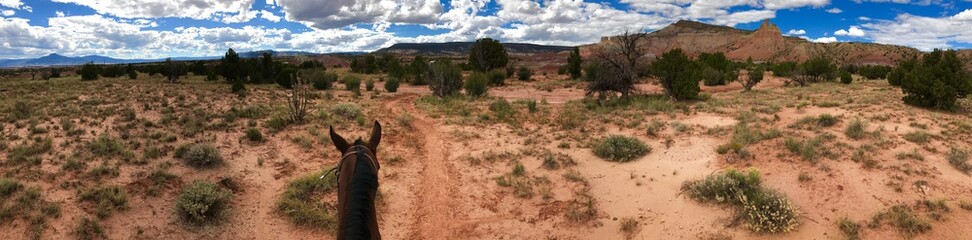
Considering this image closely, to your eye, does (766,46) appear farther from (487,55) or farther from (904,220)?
(904,220)

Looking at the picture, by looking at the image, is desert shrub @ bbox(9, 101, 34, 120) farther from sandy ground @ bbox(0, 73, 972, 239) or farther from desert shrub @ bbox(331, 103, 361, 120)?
desert shrub @ bbox(331, 103, 361, 120)

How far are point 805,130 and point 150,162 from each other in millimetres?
15008

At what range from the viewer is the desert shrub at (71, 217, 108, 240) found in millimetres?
6664

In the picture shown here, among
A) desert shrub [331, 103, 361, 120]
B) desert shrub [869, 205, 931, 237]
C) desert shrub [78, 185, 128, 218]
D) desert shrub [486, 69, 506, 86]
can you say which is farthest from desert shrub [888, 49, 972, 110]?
desert shrub [486, 69, 506, 86]

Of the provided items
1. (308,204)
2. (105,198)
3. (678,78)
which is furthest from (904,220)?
(678,78)

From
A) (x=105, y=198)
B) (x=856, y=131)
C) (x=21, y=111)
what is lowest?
(x=105, y=198)

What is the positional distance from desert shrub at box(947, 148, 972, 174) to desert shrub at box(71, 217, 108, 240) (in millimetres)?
14033

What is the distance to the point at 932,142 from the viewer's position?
10.4 m

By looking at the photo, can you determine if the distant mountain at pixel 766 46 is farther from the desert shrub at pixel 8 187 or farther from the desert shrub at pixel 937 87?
the desert shrub at pixel 8 187

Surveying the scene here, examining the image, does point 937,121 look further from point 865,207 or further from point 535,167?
point 535,167

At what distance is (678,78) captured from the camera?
2103cm

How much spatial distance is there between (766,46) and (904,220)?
333 feet

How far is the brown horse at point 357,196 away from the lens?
216 cm

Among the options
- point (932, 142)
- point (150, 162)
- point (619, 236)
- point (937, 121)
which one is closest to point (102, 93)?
point (150, 162)
